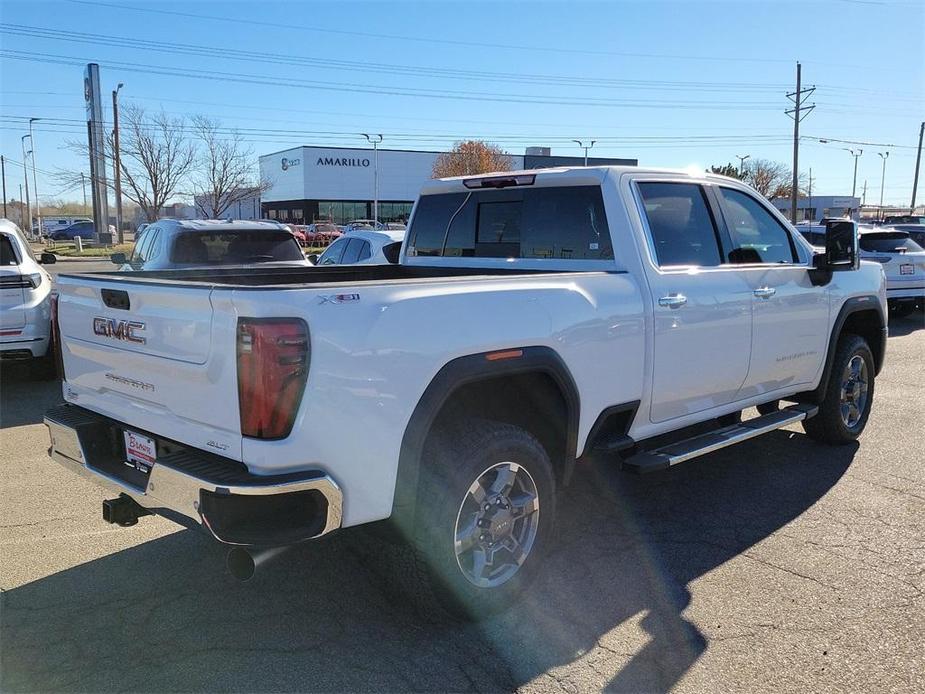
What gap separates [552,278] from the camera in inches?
145

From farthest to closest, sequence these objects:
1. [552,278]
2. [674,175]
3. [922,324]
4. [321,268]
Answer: [922,324], [321,268], [674,175], [552,278]

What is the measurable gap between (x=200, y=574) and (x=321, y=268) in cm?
227

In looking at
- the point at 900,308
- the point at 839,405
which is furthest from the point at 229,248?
the point at 900,308

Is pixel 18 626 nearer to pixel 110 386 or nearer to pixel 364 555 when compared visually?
pixel 110 386

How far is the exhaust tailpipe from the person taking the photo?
279 centimetres

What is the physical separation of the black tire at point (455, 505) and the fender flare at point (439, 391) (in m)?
0.10

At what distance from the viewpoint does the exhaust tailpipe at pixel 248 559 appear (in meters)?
2.79

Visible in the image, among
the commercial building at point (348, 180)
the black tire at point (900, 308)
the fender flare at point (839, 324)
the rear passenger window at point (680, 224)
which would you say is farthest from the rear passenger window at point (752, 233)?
the commercial building at point (348, 180)

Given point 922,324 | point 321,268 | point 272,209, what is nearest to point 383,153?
point 272,209

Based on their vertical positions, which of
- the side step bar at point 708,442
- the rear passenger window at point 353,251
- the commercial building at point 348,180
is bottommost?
the side step bar at point 708,442

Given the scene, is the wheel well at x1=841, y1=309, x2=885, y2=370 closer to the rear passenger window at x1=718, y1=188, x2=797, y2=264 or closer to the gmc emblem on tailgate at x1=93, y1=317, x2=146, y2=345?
the rear passenger window at x1=718, y1=188, x2=797, y2=264

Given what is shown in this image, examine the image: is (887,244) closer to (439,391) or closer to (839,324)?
(839,324)

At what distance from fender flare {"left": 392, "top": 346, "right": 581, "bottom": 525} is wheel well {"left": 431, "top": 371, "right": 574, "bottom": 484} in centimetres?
13

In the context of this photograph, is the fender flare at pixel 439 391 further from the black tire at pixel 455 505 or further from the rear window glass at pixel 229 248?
the rear window glass at pixel 229 248
